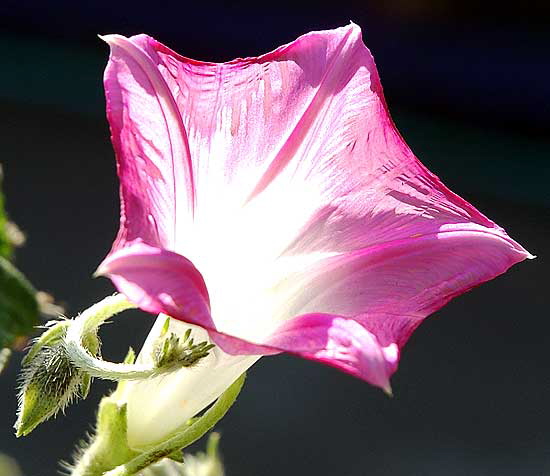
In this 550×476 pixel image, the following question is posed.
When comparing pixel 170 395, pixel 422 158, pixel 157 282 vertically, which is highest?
pixel 157 282

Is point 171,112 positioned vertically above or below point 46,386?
above

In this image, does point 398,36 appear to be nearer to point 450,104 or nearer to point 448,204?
point 450,104

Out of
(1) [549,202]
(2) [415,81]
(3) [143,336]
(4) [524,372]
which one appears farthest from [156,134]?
(2) [415,81]

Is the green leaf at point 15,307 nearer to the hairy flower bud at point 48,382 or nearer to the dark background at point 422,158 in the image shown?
the hairy flower bud at point 48,382

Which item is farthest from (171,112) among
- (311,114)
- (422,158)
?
(422,158)

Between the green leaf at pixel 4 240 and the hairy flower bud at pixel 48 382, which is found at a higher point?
the green leaf at pixel 4 240

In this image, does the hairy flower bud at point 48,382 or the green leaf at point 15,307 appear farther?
the hairy flower bud at point 48,382

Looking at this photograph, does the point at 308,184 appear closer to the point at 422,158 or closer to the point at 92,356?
the point at 92,356

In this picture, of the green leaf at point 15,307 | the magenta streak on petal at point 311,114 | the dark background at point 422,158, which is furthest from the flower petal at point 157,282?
the dark background at point 422,158
